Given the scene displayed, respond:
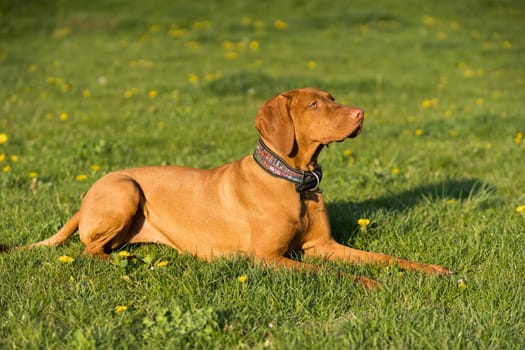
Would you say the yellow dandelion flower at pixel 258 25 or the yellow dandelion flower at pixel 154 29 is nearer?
the yellow dandelion flower at pixel 154 29

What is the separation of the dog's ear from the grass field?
2.62 ft

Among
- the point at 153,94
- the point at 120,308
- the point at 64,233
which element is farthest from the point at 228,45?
the point at 120,308

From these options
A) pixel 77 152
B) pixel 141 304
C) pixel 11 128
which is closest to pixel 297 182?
pixel 141 304

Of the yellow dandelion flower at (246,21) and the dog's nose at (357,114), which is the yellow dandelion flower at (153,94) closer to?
the dog's nose at (357,114)

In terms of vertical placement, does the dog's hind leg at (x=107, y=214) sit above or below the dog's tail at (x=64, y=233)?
above

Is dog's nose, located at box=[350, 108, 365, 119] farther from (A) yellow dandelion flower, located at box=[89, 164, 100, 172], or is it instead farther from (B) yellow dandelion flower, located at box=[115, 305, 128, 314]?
(A) yellow dandelion flower, located at box=[89, 164, 100, 172]

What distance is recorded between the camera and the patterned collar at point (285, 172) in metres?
4.19

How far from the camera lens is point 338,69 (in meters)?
13.0

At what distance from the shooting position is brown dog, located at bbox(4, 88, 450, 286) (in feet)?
13.5

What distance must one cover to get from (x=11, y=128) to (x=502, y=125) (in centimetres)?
643

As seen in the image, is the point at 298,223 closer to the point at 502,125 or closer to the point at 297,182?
the point at 297,182

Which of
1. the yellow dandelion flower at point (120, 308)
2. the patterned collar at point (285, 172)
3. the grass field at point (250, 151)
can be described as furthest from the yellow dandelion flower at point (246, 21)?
the yellow dandelion flower at point (120, 308)

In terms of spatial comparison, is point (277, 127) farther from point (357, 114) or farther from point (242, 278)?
point (242, 278)

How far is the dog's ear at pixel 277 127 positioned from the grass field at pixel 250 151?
80 cm
